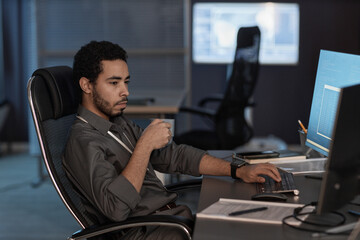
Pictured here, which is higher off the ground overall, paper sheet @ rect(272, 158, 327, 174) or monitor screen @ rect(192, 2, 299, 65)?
monitor screen @ rect(192, 2, 299, 65)

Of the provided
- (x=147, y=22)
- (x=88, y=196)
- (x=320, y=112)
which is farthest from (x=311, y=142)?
(x=147, y=22)

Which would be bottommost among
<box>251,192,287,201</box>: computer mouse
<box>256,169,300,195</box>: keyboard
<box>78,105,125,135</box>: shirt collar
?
<box>256,169,300,195</box>: keyboard

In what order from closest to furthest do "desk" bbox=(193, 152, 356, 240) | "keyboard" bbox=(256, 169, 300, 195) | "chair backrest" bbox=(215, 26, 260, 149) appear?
1. "desk" bbox=(193, 152, 356, 240)
2. "keyboard" bbox=(256, 169, 300, 195)
3. "chair backrest" bbox=(215, 26, 260, 149)

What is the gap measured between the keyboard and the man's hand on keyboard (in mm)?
22

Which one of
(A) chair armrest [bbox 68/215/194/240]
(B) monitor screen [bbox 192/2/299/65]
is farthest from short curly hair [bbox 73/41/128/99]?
(B) monitor screen [bbox 192/2/299/65]

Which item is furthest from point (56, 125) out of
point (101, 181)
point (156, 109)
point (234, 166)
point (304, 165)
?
point (156, 109)

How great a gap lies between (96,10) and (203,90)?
1.56 m

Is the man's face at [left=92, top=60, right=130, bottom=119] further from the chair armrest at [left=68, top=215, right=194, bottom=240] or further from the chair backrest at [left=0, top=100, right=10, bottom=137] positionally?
the chair backrest at [left=0, top=100, right=10, bottom=137]

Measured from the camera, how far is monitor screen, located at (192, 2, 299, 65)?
555 cm

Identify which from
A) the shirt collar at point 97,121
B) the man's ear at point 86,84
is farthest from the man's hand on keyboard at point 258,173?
the man's ear at point 86,84

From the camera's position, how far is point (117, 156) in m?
1.95

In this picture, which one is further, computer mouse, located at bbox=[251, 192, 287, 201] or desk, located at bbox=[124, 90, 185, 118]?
desk, located at bbox=[124, 90, 185, 118]

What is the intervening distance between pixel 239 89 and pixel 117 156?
1.94 metres

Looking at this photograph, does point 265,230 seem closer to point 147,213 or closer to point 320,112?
point 147,213
